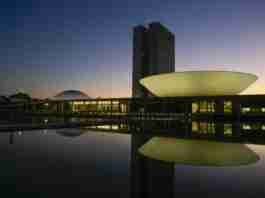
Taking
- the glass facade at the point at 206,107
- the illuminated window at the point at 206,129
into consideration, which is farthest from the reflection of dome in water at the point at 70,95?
the illuminated window at the point at 206,129

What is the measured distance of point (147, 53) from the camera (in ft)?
242

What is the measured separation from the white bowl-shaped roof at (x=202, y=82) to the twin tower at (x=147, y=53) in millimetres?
47054

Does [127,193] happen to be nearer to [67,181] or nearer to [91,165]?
[67,181]

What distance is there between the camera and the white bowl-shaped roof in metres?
19.7

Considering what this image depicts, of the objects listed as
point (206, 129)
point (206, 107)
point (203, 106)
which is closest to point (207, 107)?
point (206, 107)

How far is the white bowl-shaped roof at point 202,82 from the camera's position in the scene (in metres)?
19.7

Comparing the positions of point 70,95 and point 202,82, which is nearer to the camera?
point 202,82

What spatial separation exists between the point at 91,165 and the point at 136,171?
0.65 m

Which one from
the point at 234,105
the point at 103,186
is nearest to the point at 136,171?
the point at 103,186

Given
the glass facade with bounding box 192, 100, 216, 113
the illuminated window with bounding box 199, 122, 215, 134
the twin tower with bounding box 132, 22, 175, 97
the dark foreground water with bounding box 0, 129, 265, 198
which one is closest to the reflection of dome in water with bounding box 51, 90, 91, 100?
the twin tower with bounding box 132, 22, 175, 97

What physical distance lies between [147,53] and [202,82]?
182 feet

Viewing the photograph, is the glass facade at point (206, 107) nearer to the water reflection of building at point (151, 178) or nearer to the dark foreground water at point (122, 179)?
the dark foreground water at point (122, 179)

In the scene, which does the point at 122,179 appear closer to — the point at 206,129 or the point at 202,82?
the point at 206,129

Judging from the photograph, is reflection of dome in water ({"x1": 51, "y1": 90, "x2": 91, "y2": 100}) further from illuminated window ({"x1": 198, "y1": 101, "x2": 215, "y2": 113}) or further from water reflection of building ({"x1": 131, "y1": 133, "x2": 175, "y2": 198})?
water reflection of building ({"x1": 131, "y1": 133, "x2": 175, "y2": 198})
